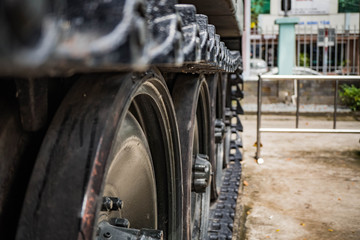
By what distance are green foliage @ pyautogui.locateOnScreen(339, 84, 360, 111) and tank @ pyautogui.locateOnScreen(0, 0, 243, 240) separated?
8.78 metres

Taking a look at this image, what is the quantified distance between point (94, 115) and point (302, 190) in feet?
10.9

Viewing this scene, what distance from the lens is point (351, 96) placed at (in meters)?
10.2

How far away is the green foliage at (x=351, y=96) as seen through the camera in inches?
387

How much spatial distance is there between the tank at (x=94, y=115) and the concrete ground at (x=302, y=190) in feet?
4.77

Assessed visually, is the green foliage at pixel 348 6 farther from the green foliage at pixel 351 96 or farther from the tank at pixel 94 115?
the tank at pixel 94 115

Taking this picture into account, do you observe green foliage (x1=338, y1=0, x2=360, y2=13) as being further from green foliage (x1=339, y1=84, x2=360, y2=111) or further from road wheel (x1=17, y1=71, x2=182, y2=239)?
road wheel (x1=17, y1=71, x2=182, y2=239)

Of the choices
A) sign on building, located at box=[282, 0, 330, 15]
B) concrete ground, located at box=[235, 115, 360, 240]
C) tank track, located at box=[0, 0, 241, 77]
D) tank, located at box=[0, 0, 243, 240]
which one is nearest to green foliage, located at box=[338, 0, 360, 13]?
sign on building, located at box=[282, 0, 330, 15]

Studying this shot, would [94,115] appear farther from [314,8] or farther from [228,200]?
[314,8]

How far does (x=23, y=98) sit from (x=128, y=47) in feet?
1.30

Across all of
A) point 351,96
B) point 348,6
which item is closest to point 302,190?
point 351,96

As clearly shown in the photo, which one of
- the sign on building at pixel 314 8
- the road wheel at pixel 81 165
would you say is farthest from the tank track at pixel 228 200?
the sign on building at pixel 314 8

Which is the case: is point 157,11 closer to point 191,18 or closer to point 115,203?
point 191,18

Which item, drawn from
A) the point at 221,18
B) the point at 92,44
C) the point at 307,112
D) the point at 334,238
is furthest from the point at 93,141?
the point at 307,112

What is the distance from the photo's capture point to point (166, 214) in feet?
5.26
